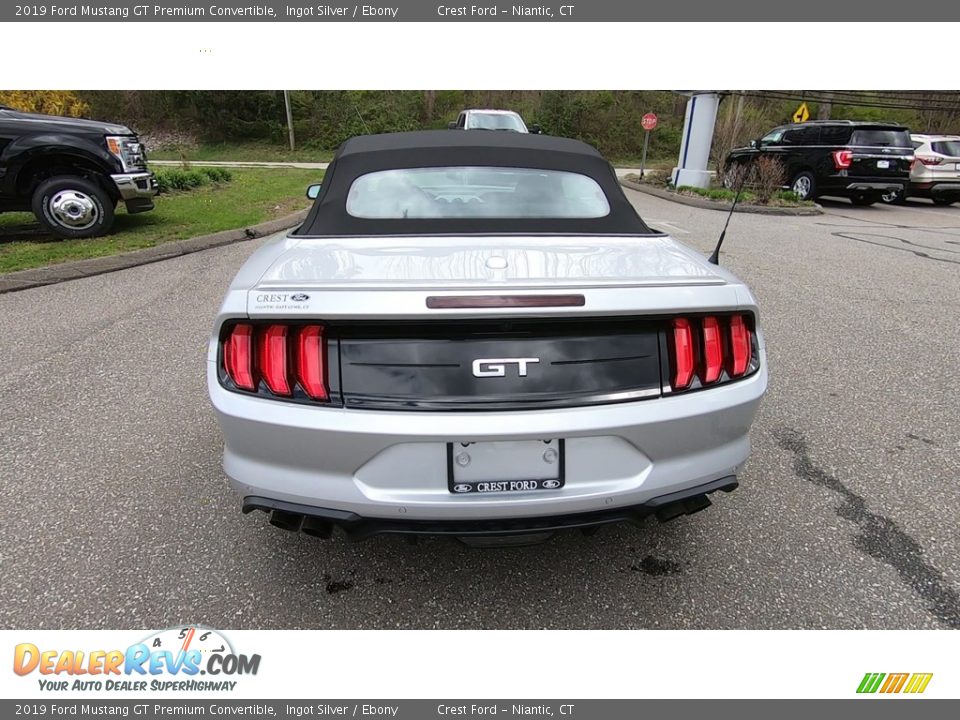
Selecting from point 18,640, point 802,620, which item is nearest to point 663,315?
point 802,620

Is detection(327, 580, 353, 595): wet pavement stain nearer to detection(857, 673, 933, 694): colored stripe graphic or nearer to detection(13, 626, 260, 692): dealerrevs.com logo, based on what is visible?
detection(13, 626, 260, 692): dealerrevs.com logo

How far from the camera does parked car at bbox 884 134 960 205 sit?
13.4 metres

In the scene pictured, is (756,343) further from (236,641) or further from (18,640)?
(18,640)

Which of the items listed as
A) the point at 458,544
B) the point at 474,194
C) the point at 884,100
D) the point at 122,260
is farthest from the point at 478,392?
the point at 884,100

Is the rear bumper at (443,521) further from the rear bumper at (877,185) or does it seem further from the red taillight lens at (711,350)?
the rear bumper at (877,185)

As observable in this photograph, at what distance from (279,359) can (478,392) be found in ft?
2.04

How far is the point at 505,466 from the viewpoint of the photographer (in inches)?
65.6

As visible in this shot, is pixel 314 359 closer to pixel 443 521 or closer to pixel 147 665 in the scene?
pixel 443 521

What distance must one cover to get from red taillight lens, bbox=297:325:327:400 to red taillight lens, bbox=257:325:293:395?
6cm

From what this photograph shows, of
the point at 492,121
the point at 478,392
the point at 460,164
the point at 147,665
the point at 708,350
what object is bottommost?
the point at 147,665

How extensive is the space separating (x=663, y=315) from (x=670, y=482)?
545mm

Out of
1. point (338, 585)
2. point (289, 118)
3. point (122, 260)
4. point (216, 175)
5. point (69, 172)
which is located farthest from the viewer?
point (289, 118)

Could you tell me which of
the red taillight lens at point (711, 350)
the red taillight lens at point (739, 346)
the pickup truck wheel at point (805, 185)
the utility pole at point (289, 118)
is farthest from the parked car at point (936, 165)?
the utility pole at point (289, 118)

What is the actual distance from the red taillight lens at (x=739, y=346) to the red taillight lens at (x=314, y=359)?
4.42ft
